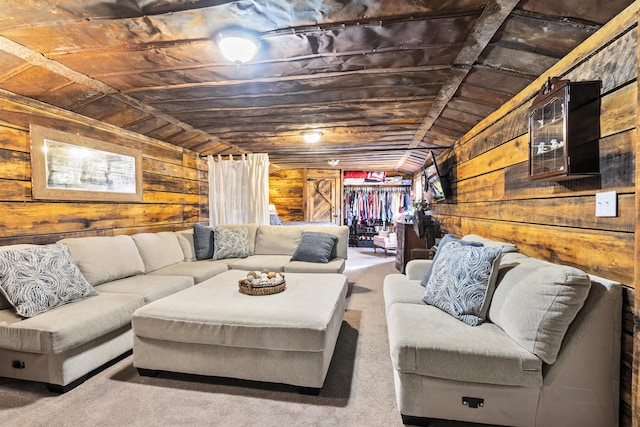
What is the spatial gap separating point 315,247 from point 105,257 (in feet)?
7.17

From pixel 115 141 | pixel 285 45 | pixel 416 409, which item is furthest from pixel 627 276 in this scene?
pixel 115 141

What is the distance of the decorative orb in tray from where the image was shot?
7.49 ft

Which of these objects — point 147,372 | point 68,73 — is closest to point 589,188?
point 147,372

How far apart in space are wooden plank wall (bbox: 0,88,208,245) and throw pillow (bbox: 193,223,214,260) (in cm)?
54

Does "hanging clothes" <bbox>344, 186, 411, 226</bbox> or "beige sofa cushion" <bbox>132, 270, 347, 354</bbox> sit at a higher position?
"hanging clothes" <bbox>344, 186, 411, 226</bbox>

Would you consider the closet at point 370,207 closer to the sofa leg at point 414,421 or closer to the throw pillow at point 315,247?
the throw pillow at point 315,247

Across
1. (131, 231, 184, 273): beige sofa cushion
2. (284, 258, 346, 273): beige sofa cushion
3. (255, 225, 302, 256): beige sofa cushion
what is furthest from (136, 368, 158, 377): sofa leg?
(255, 225, 302, 256): beige sofa cushion

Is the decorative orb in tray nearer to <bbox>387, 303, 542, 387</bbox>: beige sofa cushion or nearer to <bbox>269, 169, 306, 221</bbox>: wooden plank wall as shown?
<bbox>387, 303, 542, 387</bbox>: beige sofa cushion

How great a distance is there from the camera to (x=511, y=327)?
62.4 inches

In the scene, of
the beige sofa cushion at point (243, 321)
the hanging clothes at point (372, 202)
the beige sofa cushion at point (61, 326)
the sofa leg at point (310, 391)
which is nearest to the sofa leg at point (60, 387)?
the beige sofa cushion at point (61, 326)

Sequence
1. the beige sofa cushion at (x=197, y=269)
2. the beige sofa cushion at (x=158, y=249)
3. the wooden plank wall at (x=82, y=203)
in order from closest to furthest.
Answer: the wooden plank wall at (x=82, y=203)
the beige sofa cushion at (x=197, y=269)
the beige sofa cushion at (x=158, y=249)

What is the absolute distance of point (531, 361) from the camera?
1436 millimetres

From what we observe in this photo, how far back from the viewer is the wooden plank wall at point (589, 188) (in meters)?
1.39

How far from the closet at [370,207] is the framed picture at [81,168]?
5.73 metres
